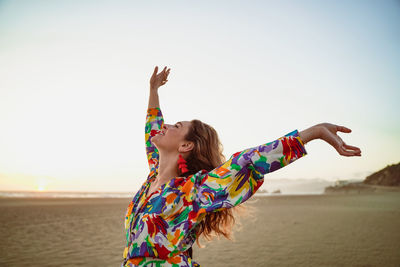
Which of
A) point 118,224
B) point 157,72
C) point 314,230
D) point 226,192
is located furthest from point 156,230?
point 118,224

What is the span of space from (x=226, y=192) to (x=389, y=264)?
5868 mm

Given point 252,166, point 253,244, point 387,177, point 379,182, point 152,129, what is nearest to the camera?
point 252,166

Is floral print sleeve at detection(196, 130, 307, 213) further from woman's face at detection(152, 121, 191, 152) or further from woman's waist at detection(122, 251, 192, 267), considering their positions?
woman's face at detection(152, 121, 191, 152)

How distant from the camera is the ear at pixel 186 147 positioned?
2.42 meters

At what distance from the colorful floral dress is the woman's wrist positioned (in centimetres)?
4

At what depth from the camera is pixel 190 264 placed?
2000 mm

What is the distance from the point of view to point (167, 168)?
2428 mm

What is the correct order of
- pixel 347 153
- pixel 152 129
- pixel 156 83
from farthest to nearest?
pixel 156 83 → pixel 152 129 → pixel 347 153

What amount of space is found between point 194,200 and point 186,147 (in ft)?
2.02

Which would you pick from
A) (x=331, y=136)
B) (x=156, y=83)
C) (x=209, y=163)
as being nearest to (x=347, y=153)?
(x=331, y=136)

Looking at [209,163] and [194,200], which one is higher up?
[209,163]

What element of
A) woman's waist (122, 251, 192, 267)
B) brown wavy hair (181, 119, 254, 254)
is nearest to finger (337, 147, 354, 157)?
brown wavy hair (181, 119, 254, 254)

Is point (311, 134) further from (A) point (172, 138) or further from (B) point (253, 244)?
(B) point (253, 244)

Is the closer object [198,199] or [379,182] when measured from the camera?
[198,199]
